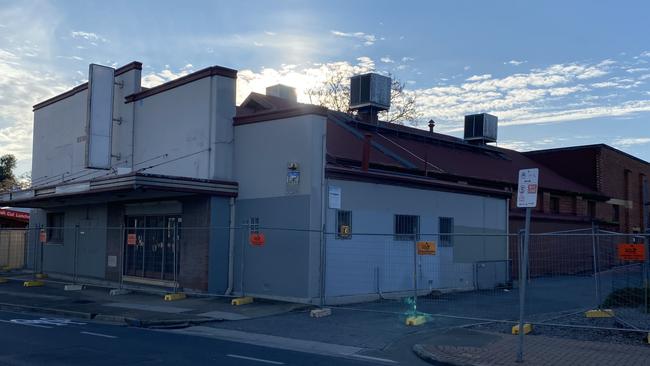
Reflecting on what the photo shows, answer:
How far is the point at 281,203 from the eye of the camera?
19234 millimetres

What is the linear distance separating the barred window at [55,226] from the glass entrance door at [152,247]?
20.2 feet

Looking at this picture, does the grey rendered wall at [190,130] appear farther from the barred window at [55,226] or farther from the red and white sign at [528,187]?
the red and white sign at [528,187]

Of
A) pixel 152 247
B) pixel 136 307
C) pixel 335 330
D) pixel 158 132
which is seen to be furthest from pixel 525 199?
pixel 158 132

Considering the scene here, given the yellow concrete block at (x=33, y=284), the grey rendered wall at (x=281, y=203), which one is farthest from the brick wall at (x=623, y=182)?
the yellow concrete block at (x=33, y=284)

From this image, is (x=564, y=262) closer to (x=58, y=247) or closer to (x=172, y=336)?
(x=172, y=336)

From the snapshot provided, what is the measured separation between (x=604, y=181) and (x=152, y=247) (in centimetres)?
2912

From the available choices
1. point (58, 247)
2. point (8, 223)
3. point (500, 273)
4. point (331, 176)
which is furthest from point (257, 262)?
point (8, 223)

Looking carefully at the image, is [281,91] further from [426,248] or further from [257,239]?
[426,248]

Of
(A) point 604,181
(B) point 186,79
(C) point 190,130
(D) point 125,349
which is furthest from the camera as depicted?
(A) point 604,181

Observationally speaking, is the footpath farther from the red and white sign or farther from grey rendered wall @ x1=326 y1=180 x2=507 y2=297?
the red and white sign

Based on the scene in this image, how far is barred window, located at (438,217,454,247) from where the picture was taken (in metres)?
22.8

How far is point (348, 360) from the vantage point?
1118 centimetres

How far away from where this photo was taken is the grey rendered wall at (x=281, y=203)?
1844 cm

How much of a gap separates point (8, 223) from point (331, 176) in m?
29.2
